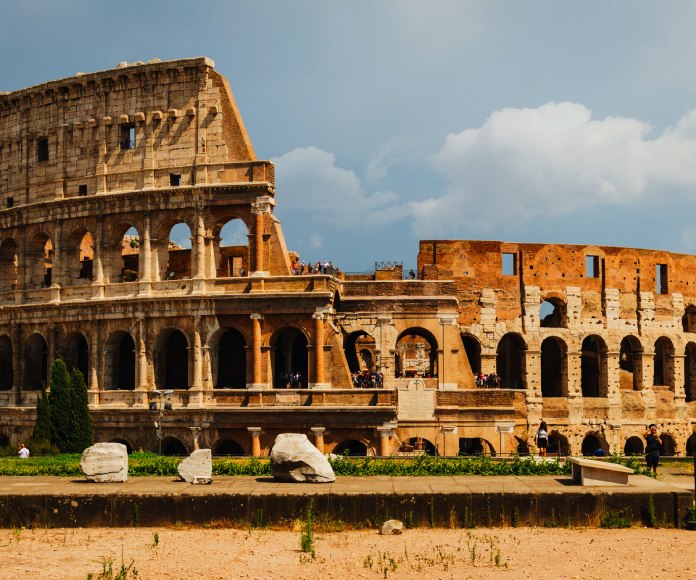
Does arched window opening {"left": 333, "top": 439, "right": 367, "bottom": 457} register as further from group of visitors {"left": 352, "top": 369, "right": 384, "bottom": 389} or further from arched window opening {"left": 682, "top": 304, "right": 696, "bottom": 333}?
arched window opening {"left": 682, "top": 304, "right": 696, "bottom": 333}

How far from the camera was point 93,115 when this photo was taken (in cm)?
3828

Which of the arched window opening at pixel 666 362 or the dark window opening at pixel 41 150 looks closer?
the dark window opening at pixel 41 150

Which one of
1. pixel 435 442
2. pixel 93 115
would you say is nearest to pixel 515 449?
pixel 435 442

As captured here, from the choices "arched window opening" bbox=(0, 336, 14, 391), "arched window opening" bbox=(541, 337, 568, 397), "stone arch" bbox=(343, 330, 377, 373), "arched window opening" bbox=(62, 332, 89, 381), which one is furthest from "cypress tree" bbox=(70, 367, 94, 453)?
"arched window opening" bbox=(541, 337, 568, 397)

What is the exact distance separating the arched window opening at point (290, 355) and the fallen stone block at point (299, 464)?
54.5 feet

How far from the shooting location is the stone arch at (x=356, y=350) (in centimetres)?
3697

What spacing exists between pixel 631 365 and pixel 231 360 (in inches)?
762

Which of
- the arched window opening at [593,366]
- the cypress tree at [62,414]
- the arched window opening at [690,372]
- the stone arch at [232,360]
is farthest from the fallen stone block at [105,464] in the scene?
the arched window opening at [690,372]

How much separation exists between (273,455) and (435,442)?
1572cm

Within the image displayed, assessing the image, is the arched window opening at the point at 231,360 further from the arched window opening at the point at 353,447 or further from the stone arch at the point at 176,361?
the arched window opening at the point at 353,447

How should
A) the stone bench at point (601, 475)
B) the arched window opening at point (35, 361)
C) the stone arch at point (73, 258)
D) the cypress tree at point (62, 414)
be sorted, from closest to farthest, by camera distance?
the stone bench at point (601, 475) < the cypress tree at point (62, 414) < the stone arch at point (73, 258) < the arched window opening at point (35, 361)

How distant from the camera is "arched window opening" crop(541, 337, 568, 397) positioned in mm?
42562

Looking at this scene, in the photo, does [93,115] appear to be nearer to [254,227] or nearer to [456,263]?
[254,227]

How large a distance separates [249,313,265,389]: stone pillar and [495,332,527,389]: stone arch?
38.7 feet
